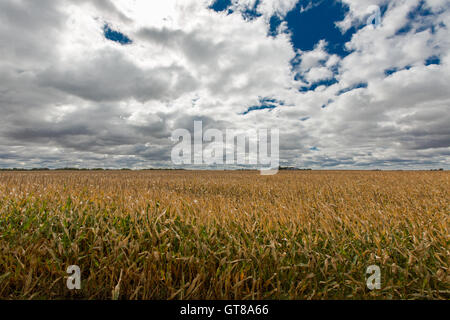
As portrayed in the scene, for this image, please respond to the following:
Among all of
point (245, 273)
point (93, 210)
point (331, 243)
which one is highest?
point (93, 210)

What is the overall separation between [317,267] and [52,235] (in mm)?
4125

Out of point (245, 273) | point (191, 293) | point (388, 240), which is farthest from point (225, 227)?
point (388, 240)

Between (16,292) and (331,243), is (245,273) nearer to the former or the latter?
(331,243)

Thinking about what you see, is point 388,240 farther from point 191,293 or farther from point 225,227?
point 191,293

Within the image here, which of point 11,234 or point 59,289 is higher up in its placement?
point 11,234

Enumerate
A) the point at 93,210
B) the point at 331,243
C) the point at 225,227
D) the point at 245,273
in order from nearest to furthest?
the point at 245,273 < the point at 331,243 < the point at 225,227 < the point at 93,210

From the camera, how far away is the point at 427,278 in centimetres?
262

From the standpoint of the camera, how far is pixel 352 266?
9.42 ft

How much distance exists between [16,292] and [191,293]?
2.07 meters
